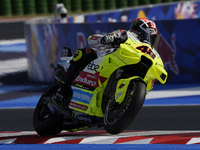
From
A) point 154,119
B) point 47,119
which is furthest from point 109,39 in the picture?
point 154,119

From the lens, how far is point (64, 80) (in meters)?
6.00

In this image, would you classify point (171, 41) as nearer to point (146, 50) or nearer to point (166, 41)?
point (166, 41)

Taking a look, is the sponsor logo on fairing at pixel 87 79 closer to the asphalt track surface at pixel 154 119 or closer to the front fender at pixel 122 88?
the front fender at pixel 122 88

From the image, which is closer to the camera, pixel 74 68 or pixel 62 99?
pixel 74 68

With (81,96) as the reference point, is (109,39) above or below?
above

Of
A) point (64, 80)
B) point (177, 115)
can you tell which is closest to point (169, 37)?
point (177, 115)

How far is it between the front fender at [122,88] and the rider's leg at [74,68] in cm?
84

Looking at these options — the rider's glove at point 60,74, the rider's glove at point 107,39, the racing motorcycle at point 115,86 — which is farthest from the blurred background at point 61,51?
the rider's glove at point 107,39

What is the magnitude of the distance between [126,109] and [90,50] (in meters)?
1.17

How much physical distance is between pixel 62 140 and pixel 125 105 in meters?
1.22

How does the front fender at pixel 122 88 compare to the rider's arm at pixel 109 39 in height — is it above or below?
below

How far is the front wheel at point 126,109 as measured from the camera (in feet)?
15.9

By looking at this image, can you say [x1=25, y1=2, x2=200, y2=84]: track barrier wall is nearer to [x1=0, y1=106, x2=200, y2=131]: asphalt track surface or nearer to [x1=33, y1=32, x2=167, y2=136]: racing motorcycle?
[x1=0, y1=106, x2=200, y2=131]: asphalt track surface

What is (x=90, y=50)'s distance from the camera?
5785 millimetres
